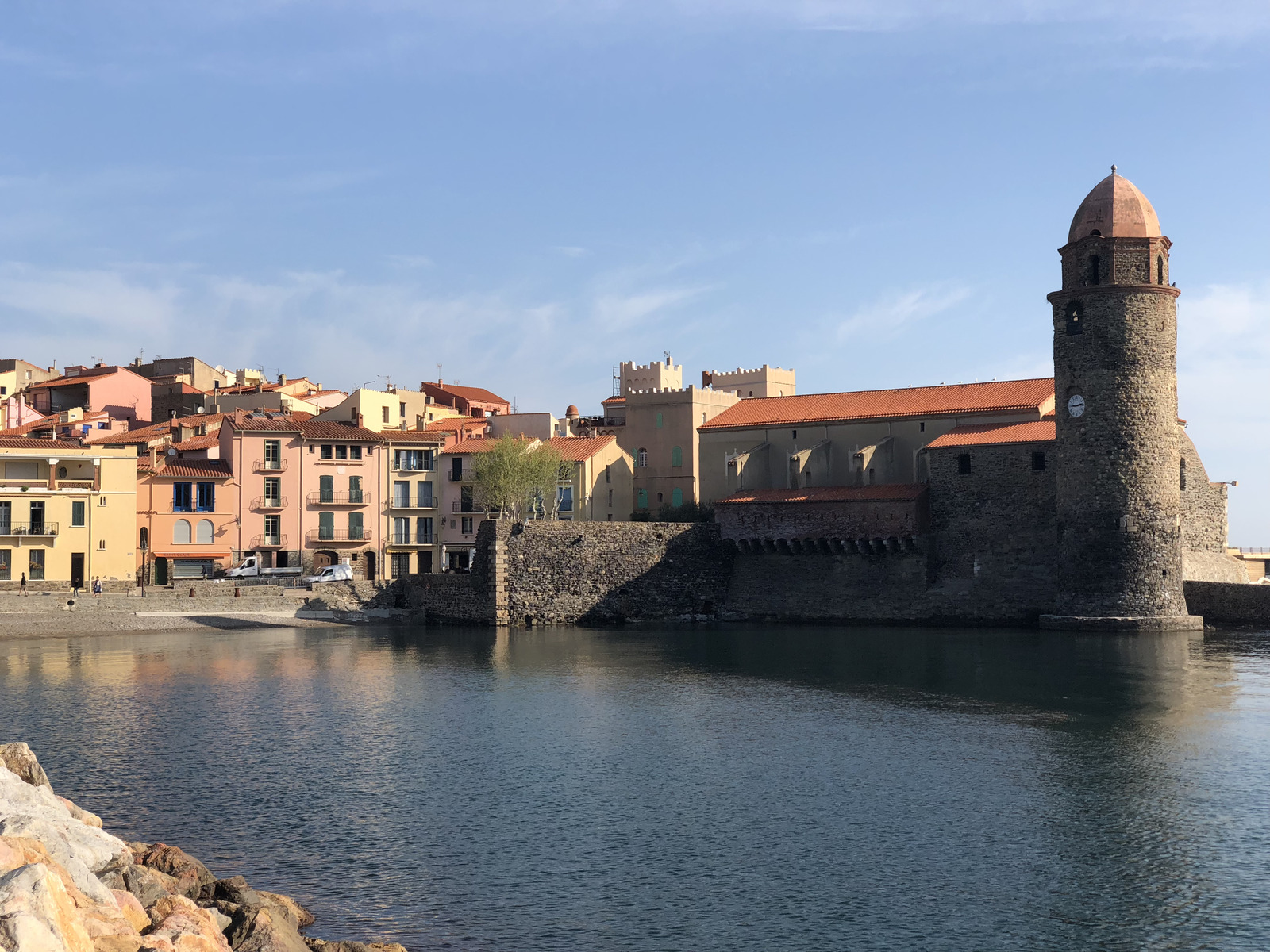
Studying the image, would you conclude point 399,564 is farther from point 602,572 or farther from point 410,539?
point 602,572

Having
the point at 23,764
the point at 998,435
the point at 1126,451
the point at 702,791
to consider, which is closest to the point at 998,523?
the point at 998,435

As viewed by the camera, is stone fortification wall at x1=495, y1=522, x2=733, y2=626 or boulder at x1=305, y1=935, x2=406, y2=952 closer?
boulder at x1=305, y1=935, x2=406, y2=952

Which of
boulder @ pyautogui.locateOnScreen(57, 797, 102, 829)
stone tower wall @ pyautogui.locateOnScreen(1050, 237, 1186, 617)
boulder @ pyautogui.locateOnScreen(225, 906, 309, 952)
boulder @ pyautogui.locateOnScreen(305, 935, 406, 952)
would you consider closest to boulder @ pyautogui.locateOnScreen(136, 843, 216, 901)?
boulder @ pyautogui.locateOnScreen(225, 906, 309, 952)

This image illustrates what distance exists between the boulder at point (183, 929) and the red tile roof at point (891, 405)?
49.7 m

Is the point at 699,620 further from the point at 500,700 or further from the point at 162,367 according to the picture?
the point at 162,367

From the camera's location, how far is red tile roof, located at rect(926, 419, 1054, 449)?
55.2m

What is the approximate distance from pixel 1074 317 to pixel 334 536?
38.1m

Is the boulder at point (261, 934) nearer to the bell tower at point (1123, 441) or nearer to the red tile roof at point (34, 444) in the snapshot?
the bell tower at point (1123, 441)

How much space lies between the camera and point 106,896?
13.1m

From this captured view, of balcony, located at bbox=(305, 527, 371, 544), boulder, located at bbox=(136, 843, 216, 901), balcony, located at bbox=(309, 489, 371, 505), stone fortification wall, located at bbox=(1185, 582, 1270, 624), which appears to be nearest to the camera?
boulder, located at bbox=(136, 843, 216, 901)

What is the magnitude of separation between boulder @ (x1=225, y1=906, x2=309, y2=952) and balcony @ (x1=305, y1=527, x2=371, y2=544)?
54.1m

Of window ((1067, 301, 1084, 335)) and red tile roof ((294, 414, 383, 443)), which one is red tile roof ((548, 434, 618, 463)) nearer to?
red tile roof ((294, 414, 383, 443))

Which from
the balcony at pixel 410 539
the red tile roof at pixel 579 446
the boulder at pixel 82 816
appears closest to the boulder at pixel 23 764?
the boulder at pixel 82 816

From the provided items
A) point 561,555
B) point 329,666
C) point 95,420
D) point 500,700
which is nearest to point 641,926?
point 500,700
